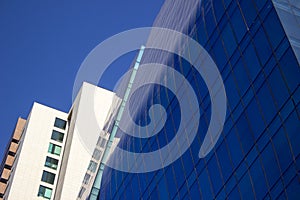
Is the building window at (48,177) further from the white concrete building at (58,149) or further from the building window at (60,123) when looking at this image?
the building window at (60,123)

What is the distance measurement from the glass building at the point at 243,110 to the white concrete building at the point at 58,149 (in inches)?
1986

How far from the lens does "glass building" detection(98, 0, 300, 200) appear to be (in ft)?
117

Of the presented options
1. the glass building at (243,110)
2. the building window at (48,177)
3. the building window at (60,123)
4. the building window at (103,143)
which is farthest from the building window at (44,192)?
the glass building at (243,110)

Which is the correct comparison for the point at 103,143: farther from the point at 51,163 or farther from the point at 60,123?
the point at 60,123

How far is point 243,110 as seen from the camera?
40438mm

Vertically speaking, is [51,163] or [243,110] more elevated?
[243,110]

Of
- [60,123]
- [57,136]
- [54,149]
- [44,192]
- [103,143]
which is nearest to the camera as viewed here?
[103,143]

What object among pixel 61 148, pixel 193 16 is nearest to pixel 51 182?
pixel 61 148

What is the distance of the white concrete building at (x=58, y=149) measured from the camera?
4210 inches

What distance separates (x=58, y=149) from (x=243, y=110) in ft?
267

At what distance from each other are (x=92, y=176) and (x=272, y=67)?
4276cm

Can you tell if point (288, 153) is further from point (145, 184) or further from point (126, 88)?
point (126, 88)

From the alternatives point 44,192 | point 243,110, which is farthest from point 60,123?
point 243,110

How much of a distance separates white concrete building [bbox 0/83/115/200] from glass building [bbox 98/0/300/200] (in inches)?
1986
